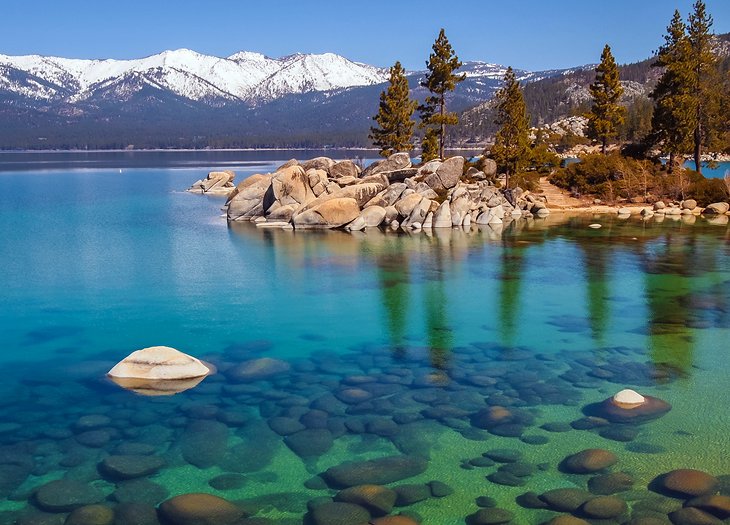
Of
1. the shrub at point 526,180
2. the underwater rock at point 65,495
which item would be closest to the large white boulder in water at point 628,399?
the underwater rock at point 65,495

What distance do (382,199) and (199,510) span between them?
45.4m

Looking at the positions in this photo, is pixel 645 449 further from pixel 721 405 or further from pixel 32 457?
pixel 32 457

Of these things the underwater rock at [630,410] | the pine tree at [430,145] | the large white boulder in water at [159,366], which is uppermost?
the pine tree at [430,145]

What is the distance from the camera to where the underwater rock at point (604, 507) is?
12.6 meters

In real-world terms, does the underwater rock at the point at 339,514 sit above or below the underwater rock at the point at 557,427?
below

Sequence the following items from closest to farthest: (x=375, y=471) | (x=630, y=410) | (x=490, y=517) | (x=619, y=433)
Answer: (x=490, y=517)
(x=375, y=471)
(x=619, y=433)
(x=630, y=410)

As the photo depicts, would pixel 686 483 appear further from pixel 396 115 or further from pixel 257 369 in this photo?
pixel 396 115

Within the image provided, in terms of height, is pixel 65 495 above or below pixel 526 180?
below

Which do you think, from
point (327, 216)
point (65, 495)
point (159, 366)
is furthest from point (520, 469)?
point (327, 216)

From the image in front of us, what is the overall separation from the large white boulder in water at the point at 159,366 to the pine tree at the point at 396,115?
182 feet

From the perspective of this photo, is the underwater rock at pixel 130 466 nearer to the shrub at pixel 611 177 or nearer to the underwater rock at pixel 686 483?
the underwater rock at pixel 686 483

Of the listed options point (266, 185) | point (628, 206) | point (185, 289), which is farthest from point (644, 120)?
point (185, 289)

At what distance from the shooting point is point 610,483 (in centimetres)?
1375

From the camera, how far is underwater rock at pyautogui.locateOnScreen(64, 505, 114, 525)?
41.0 ft
